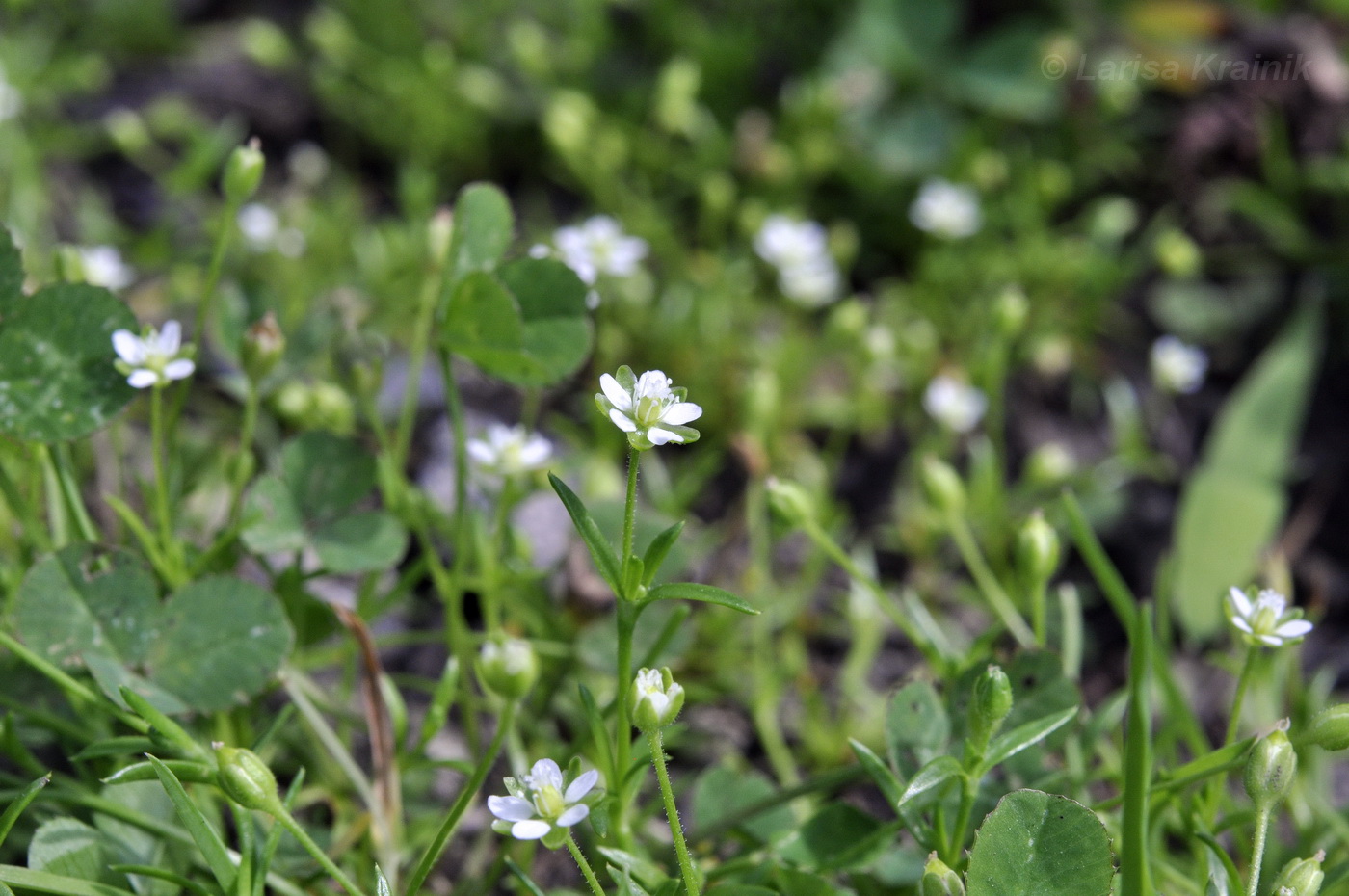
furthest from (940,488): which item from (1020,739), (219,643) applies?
(219,643)

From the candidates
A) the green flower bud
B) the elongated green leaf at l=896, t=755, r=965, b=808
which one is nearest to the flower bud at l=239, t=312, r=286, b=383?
the elongated green leaf at l=896, t=755, r=965, b=808

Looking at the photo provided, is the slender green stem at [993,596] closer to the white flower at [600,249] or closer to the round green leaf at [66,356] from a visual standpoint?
the white flower at [600,249]

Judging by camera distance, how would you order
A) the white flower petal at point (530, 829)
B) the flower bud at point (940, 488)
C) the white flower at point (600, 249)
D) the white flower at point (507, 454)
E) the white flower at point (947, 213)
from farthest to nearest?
the white flower at point (947, 213), the white flower at point (600, 249), the flower bud at point (940, 488), the white flower at point (507, 454), the white flower petal at point (530, 829)

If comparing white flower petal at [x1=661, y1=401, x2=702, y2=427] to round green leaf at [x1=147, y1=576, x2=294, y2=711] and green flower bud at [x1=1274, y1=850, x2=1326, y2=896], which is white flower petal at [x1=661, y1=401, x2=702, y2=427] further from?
green flower bud at [x1=1274, y1=850, x2=1326, y2=896]

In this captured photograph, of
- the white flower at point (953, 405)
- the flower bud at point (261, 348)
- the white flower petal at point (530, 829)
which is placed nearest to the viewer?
the white flower petal at point (530, 829)

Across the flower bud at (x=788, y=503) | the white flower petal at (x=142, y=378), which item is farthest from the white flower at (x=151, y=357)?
the flower bud at (x=788, y=503)

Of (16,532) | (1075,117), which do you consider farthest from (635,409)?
(1075,117)

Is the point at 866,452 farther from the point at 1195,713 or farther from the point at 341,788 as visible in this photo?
the point at 341,788
